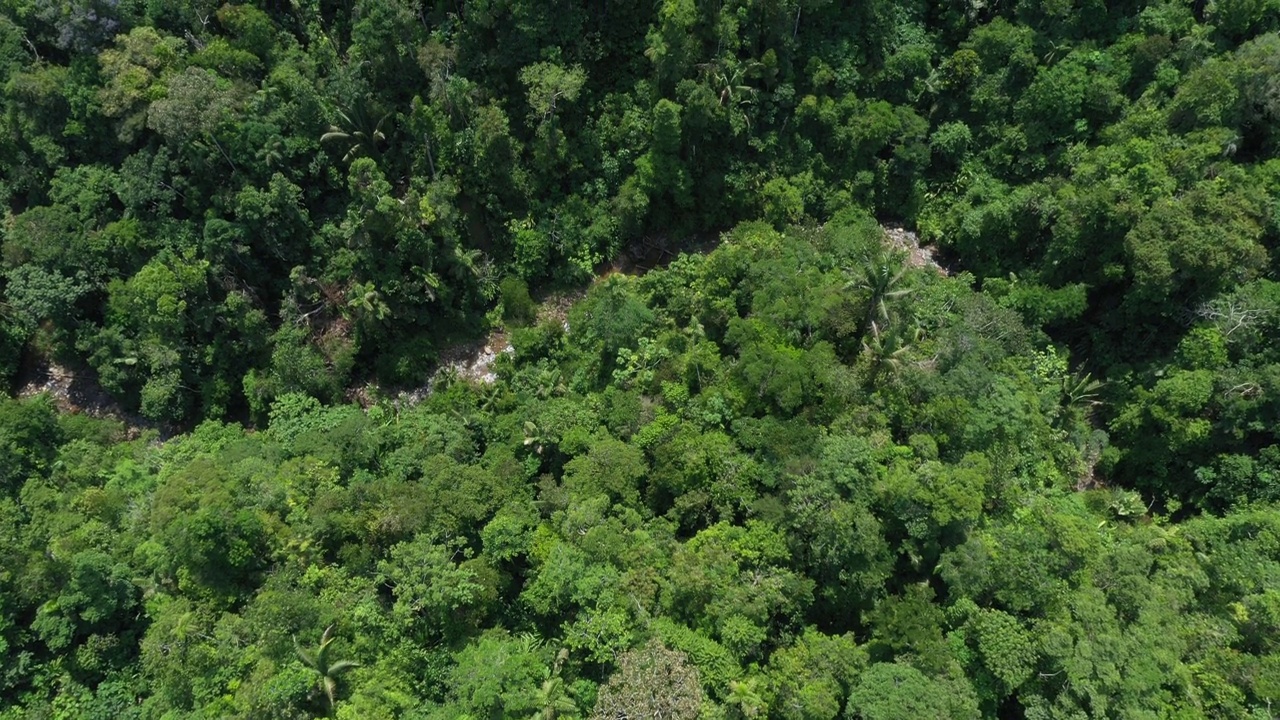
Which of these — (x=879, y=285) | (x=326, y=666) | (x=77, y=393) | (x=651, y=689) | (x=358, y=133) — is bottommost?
(x=326, y=666)

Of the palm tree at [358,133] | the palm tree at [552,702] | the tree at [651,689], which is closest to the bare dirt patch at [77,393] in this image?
the palm tree at [358,133]

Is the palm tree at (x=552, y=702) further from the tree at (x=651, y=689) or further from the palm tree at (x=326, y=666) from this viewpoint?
the palm tree at (x=326, y=666)

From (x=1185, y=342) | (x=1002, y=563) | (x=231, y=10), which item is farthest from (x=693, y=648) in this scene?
(x=231, y=10)

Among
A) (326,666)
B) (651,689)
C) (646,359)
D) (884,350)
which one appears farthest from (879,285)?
(326,666)

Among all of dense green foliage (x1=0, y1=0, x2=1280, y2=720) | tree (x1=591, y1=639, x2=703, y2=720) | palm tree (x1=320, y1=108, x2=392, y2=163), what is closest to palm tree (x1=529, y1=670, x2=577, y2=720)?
dense green foliage (x1=0, y1=0, x2=1280, y2=720)

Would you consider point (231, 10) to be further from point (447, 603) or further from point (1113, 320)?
point (1113, 320)

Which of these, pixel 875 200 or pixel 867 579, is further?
pixel 875 200

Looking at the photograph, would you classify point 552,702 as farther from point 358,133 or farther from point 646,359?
point 358,133
